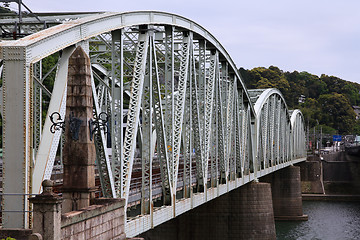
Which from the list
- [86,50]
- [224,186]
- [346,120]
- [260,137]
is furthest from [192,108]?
[346,120]

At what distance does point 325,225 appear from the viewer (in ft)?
208

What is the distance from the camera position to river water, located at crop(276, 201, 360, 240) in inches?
2247

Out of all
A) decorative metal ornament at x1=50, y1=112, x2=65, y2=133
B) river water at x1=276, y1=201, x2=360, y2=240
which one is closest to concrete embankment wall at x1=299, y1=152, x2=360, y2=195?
river water at x1=276, y1=201, x2=360, y2=240

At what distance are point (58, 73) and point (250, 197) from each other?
3244cm

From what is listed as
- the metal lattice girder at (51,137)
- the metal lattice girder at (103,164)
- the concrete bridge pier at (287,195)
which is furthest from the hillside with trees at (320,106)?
the metal lattice girder at (51,137)

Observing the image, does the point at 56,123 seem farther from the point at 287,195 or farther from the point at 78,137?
the point at 287,195

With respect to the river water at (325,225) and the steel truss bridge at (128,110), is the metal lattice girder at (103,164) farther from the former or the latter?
the river water at (325,225)

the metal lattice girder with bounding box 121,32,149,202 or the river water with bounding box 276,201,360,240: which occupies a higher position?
the metal lattice girder with bounding box 121,32,149,202

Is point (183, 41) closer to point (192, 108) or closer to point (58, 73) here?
point (192, 108)

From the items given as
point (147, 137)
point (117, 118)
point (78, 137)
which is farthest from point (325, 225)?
point (78, 137)

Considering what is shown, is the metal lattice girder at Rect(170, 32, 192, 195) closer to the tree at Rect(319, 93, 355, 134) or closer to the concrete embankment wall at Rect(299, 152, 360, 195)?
the concrete embankment wall at Rect(299, 152, 360, 195)

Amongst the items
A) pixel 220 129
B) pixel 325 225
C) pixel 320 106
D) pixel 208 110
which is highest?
pixel 320 106

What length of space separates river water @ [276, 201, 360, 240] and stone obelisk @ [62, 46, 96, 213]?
42.4m

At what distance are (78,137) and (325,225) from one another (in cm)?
5187
